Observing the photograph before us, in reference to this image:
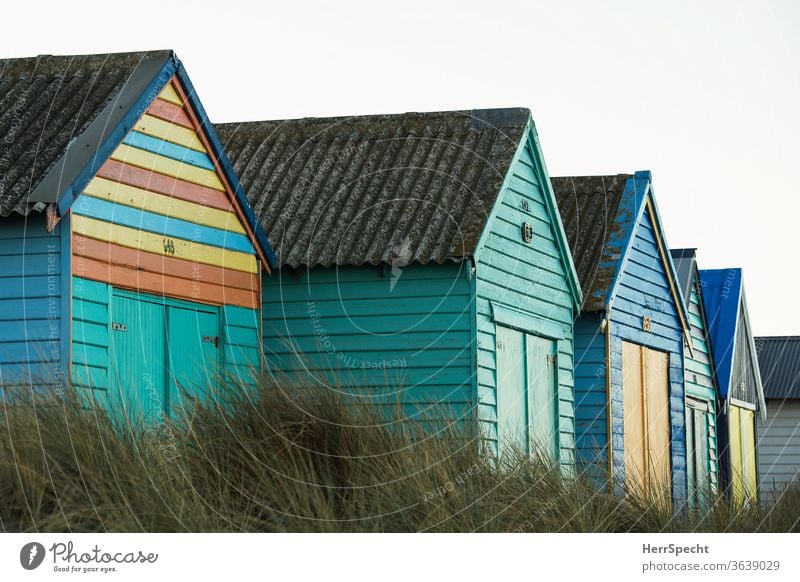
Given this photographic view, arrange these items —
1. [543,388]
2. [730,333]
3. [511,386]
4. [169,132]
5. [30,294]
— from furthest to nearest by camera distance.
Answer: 1. [730,333]
2. [543,388]
3. [511,386]
4. [169,132]
5. [30,294]

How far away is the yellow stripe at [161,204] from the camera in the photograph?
1187 cm

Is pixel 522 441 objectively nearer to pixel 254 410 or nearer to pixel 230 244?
pixel 230 244

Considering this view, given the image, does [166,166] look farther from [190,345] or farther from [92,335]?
[92,335]

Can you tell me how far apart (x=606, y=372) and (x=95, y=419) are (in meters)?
11.5

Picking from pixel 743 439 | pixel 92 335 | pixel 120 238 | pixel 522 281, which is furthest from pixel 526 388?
pixel 743 439

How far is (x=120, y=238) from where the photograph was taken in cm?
1205

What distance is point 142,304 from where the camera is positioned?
1240cm

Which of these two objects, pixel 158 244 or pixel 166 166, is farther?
pixel 166 166

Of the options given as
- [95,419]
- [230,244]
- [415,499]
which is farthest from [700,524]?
[230,244]

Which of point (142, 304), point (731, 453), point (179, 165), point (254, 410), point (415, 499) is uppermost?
point (179, 165)

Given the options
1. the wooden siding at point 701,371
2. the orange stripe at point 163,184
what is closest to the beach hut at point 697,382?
the wooden siding at point 701,371

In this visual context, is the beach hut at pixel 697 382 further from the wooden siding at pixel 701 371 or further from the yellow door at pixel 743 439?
the yellow door at pixel 743 439

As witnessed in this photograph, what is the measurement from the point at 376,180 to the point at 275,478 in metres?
7.24

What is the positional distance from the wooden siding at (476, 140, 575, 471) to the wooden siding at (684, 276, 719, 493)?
6.34 metres
